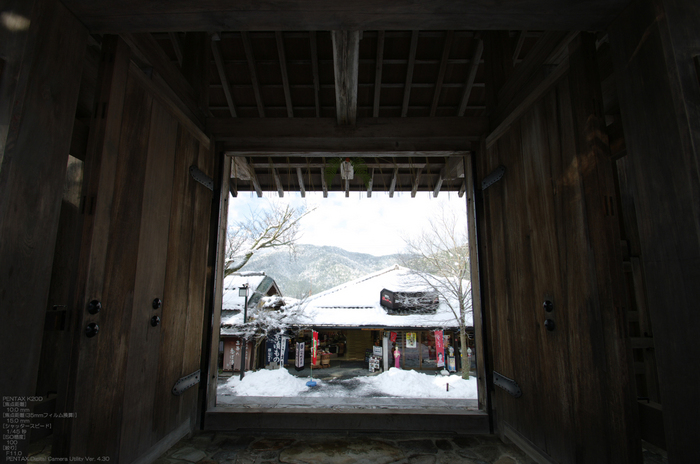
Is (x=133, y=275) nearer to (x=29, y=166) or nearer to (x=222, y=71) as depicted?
(x=29, y=166)

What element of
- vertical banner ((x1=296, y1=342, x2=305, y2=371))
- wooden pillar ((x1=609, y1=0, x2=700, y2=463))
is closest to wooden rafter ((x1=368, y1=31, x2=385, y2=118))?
wooden pillar ((x1=609, y1=0, x2=700, y2=463))

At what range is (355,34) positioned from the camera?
2256 millimetres

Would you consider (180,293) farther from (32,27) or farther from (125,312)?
(32,27)

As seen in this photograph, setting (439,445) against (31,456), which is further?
(439,445)

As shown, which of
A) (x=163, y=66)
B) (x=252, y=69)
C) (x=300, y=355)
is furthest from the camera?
(x=300, y=355)

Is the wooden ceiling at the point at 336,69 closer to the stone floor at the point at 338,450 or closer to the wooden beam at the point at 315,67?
the wooden beam at the point at 315,67

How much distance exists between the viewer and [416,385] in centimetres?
1248

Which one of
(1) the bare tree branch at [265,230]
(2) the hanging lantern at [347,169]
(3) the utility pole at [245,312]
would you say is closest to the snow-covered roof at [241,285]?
(3) the utility pole at [245,312]

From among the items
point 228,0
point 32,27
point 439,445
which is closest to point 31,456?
point 32,27

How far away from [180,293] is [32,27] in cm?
171

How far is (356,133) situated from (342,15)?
1.39 m

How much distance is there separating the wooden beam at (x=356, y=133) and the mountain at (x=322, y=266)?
5339 cm

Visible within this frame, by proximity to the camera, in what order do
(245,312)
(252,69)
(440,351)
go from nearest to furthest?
1. (252,69)
2. (245,312)
3. (440,351)

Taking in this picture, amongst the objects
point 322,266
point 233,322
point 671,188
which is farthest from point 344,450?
point 322,266
